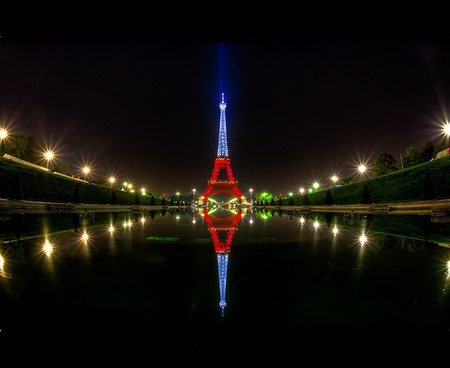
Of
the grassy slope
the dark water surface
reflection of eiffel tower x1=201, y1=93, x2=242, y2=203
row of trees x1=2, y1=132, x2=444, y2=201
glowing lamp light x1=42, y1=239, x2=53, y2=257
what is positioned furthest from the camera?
reflection of eiffel tower x1=201, y1=93, x2=242, y2=203

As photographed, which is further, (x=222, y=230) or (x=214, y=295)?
(x=222, y=230)

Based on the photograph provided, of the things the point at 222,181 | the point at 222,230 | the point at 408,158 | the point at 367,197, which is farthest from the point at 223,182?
the point at 222,230

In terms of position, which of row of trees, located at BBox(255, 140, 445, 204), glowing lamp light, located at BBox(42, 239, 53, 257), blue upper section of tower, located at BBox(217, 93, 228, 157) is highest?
blue upper section of tower, located at BBox(217, 93, 228, 157)

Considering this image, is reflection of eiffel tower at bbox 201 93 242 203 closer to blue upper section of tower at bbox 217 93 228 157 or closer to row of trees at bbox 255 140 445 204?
blue upper section of tower at bbox 217 93 228 157

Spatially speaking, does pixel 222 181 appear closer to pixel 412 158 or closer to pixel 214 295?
pixel 412 158

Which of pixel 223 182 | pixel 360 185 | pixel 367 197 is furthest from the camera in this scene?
pixel 223 182

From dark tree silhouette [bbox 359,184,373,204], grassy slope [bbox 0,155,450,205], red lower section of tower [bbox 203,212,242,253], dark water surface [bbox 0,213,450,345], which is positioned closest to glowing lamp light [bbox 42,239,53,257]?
dark water surface [bbox 0,213,450,345]

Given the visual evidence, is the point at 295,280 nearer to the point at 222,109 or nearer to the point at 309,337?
the point at 309,337

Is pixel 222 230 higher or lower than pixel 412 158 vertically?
lower

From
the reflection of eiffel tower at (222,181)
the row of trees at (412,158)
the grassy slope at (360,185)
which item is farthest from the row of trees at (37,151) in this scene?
the reflection of eiffel tower at (222,181)

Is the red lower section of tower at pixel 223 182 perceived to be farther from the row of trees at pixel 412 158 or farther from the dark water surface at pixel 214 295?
the dark water surface at pixel 214 295
